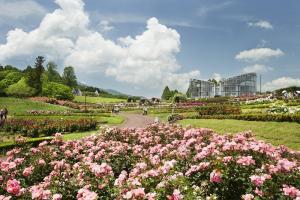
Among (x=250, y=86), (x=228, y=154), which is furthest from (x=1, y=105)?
(x=250, y=86)

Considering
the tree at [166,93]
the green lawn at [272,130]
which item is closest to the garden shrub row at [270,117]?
the green lawn at [272,130]

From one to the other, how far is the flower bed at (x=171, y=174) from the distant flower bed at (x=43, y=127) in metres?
18.5

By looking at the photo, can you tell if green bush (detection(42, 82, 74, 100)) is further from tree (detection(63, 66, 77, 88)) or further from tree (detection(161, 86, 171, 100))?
tree (detection(63, 66, 77, 88))

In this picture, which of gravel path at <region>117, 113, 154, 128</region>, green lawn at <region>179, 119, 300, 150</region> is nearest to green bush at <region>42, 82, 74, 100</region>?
gravel path at <region>117, 113, 154, 128</region>

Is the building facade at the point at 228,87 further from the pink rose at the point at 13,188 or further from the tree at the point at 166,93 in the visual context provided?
the pink rose at the point at 13,188

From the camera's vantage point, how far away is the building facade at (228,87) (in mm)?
93625

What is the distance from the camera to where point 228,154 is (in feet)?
27.6

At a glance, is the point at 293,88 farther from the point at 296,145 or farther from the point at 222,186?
the point at 222,186

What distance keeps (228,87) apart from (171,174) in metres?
93.2

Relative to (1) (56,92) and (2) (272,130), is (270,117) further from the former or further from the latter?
(1) (56,92)

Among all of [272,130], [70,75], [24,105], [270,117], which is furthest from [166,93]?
[272,130]

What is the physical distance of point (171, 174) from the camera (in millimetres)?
7359

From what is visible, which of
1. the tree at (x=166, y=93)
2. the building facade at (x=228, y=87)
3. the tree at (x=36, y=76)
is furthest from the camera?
the tree at (x=166, y=93)

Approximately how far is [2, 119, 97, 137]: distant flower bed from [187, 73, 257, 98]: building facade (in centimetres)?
5984
